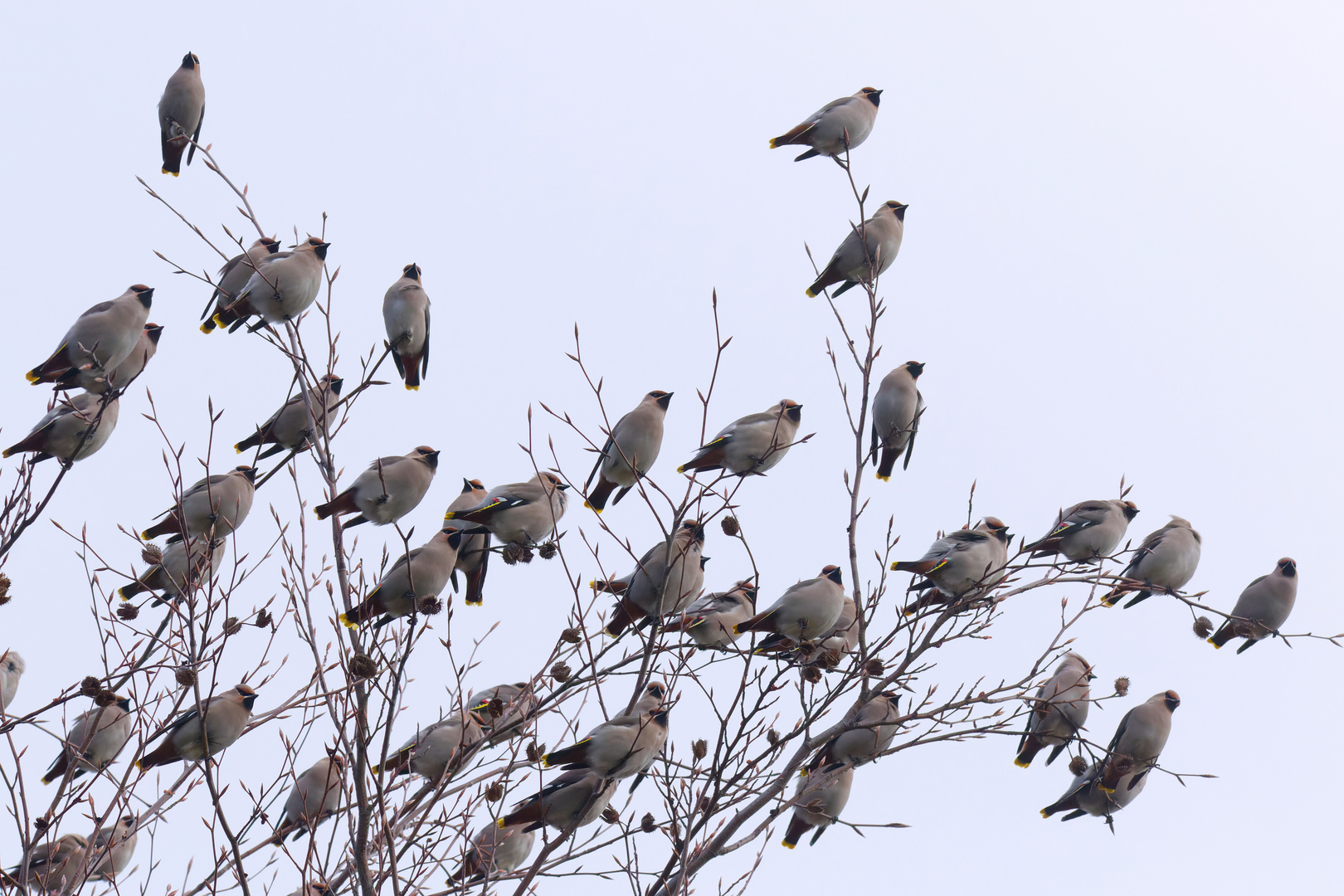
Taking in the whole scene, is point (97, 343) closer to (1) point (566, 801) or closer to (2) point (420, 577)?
(2) point (420, 577)

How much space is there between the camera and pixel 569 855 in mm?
3893

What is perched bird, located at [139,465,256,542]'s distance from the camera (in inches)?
232

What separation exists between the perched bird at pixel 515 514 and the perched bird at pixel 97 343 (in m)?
2.32

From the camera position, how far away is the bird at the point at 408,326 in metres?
5.81

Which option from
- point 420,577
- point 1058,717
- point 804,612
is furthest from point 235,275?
point 1058,717

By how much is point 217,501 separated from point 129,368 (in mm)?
1670

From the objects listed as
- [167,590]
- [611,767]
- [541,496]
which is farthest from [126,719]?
[611,767]

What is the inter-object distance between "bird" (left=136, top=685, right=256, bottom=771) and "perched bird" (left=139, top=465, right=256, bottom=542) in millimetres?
918

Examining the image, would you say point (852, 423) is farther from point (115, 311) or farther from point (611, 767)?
point (115, 311)

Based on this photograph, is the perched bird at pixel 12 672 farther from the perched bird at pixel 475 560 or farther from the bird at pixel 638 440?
the bird at pixel 638 440

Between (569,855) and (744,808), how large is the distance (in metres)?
0.56

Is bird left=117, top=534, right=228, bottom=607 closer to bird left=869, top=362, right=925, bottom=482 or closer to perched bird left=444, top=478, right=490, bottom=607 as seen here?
perched bird left=444, top=478, right=490, bottom=607

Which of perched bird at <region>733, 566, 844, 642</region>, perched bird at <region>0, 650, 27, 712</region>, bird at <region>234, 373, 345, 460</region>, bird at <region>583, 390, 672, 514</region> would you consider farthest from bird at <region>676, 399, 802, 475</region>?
perched bird at <region>0, 650, 27, 712</region>

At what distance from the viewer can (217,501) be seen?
5691mm
